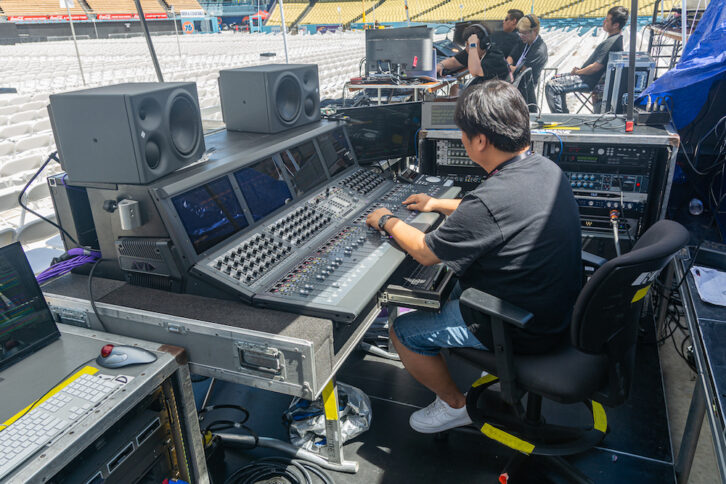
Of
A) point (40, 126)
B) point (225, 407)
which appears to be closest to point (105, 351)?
point (225, 407)

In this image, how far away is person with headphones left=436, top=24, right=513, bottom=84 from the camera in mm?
4473

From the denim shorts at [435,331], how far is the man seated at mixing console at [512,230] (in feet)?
0.10

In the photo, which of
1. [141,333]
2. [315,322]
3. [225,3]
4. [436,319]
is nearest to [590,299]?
[436,319]

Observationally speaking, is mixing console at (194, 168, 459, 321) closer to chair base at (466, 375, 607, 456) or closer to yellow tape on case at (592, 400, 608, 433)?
chair base at (466, 375, 607, 456)

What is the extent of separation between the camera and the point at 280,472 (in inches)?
71.7

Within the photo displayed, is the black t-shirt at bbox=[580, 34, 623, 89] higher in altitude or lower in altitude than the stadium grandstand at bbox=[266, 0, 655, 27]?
lower

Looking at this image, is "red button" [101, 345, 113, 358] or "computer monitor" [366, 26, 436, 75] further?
"computer monitor" [366, 26, 436, 75]

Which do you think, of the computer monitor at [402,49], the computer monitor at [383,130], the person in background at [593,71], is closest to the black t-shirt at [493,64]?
the computer monitor at [402,49]

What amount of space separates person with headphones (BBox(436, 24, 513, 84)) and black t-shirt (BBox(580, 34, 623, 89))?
160cm

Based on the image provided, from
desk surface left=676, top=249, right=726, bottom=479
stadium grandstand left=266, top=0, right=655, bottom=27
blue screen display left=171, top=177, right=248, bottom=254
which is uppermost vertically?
stadium grandstand left=266, top=0, right=655, bottom=27

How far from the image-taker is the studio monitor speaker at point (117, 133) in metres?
1.46

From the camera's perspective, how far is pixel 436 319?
1.76 m

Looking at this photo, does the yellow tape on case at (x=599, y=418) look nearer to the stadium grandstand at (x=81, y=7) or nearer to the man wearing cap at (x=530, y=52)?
the man wearing cap at (x=530, y=52)

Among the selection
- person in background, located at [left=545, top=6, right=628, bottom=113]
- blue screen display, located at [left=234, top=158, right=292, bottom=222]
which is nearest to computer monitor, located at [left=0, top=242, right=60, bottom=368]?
blue screen display, located at [left=234, top=158, right=292, bottom=222]
